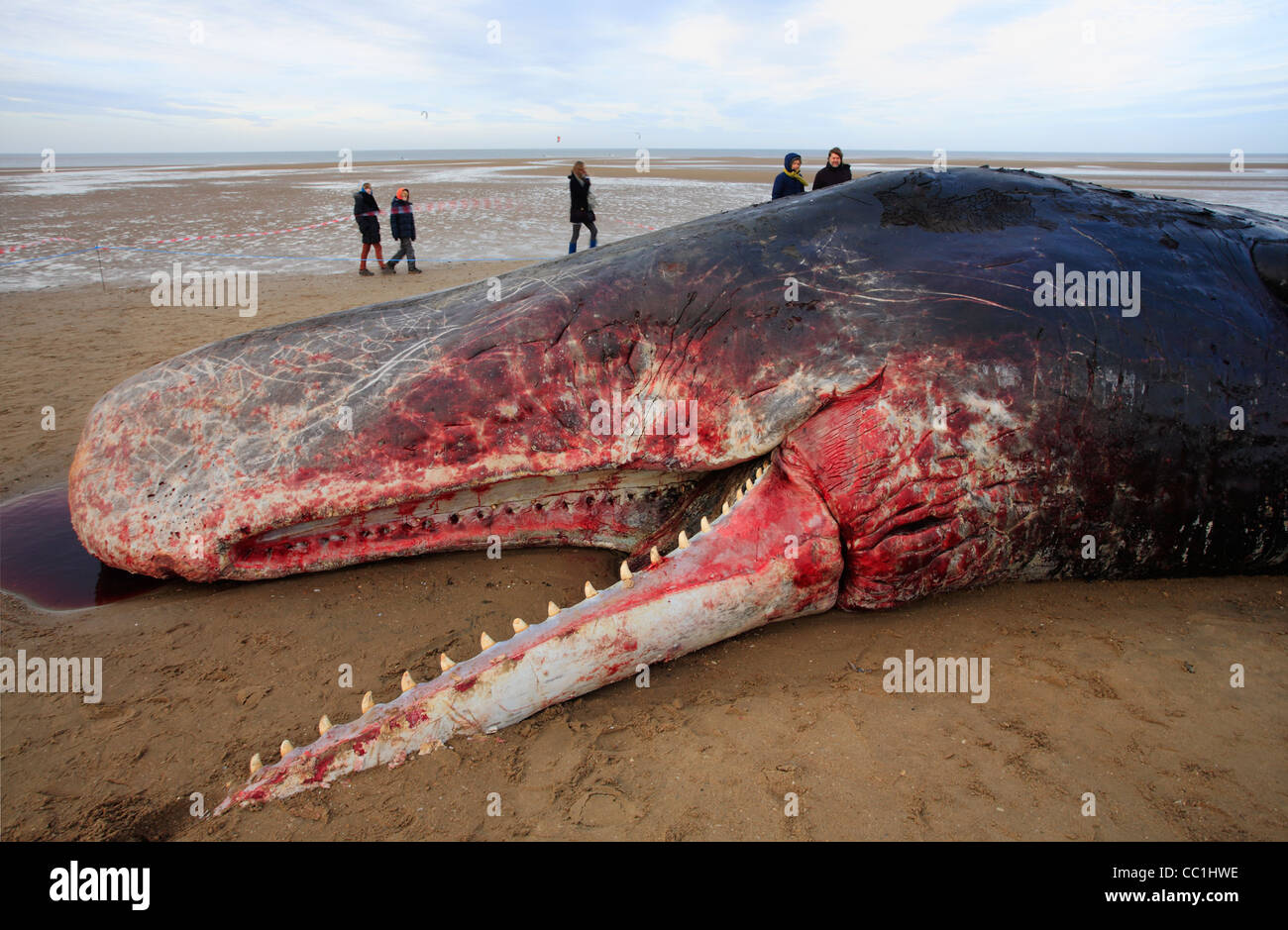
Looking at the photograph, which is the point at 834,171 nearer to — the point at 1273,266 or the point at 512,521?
the point at 1273,266

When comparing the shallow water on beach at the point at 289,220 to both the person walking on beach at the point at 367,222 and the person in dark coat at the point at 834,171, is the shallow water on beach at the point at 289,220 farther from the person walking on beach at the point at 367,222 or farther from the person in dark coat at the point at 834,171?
the person in dark coat at the point at 834,171

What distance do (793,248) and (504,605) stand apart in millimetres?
2415

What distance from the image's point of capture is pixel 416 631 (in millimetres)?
3672

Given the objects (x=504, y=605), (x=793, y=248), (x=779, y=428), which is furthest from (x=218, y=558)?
(x=793, y=248)

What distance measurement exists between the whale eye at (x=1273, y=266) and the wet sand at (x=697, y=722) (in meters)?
1.51

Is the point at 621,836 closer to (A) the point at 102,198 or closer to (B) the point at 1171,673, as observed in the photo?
(B) the point at 1171,673

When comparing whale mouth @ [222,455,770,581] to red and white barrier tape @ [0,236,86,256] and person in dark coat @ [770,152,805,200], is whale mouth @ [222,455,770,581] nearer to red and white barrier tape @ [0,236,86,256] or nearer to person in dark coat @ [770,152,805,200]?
person in dark coat @ [770,152,805,200]
